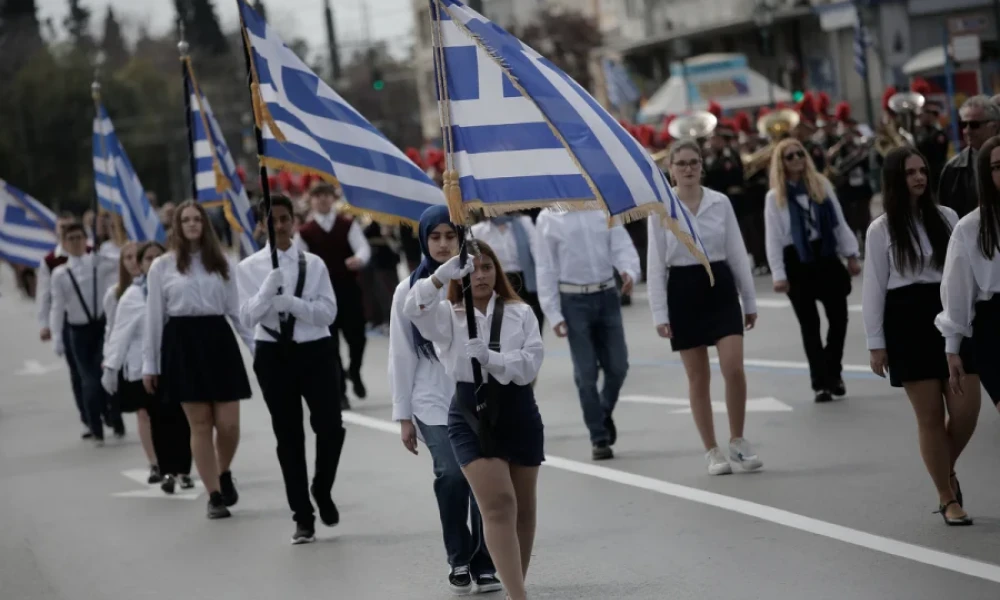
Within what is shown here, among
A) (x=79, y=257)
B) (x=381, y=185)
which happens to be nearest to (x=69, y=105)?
(x=79, y=257)

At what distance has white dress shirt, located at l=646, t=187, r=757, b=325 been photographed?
1081 cm

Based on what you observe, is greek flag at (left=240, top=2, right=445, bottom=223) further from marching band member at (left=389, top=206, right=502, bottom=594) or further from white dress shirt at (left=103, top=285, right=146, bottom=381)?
white dress shirt at (left=103, top=285, right=146, bottom=381)

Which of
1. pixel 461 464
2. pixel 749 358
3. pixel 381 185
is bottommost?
pixel 749 358

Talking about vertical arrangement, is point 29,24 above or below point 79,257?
above

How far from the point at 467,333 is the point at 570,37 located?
6326 centimetres

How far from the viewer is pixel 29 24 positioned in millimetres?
113875

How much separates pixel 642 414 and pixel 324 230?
4152 mm

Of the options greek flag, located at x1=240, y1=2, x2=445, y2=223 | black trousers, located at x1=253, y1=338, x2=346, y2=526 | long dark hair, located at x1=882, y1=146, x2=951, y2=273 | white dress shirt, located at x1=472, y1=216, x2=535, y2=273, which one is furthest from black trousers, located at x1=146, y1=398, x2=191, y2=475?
long dark hair, located at x1=882, y1=146, x2=951, y2=273

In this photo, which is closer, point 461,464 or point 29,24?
point 461,464

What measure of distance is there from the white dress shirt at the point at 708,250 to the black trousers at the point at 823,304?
264 cm

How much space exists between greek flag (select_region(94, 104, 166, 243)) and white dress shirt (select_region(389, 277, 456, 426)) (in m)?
8.50

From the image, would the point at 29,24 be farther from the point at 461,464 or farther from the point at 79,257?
the point at 461,464

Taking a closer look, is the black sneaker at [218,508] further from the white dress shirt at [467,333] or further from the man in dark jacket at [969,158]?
the man in dark jacket at [969,158]

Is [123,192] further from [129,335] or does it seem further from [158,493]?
[158,493]
